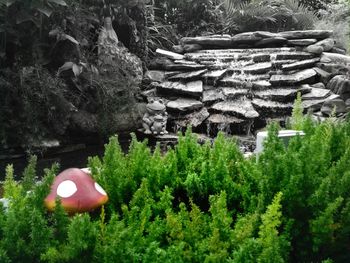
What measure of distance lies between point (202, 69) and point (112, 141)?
644 cm

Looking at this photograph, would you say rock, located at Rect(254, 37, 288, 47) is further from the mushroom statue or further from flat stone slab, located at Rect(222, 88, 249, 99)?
the mushroom statue

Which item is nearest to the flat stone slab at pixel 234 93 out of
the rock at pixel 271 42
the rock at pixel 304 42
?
the rock at pixel 271 42

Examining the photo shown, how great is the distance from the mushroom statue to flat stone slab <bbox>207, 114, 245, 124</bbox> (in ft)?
18.6

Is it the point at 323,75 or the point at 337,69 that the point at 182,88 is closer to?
the point at 323,75

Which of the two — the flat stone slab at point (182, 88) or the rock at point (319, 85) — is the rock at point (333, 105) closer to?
the rock at point (319, 85)

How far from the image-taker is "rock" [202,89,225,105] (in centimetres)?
781

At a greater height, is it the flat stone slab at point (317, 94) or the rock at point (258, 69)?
the rock at point (258, 69)

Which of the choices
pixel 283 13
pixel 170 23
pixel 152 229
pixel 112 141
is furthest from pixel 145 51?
pixel 152 229

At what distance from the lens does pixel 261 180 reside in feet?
6.00

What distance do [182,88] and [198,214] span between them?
6.30 m

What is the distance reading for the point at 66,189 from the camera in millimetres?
1745

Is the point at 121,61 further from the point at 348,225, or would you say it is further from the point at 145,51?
the point at 348,225

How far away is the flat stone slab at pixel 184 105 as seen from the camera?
7.57 meters

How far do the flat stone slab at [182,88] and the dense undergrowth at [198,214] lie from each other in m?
5.46
